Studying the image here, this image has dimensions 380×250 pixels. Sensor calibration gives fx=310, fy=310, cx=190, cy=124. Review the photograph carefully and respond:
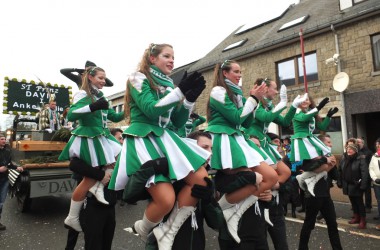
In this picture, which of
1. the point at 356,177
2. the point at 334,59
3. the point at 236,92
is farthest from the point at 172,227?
the point at 334,59

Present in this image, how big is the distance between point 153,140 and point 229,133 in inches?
34.4

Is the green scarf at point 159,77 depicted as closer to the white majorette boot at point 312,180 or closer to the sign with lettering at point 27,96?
the white majorette boot at point 312,180

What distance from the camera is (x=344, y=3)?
12.8 metres

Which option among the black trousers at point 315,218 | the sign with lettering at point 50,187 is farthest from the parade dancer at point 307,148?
the sign with lettering at point 50,187

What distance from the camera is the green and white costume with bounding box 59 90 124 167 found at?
311 centimetres

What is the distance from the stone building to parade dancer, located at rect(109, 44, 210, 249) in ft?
33.4

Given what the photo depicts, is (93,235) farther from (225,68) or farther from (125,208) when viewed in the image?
(125,208)

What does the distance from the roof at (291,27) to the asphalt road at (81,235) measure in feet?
26.0

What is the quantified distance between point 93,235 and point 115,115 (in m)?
1.50

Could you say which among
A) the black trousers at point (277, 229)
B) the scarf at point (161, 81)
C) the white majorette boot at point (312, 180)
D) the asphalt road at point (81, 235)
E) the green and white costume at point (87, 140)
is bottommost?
the asphalt road at point (81, 235)

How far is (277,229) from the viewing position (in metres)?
3.28

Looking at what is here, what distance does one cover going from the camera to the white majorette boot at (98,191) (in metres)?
2.97

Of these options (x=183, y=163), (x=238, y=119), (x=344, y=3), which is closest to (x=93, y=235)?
(x=183, y=163)

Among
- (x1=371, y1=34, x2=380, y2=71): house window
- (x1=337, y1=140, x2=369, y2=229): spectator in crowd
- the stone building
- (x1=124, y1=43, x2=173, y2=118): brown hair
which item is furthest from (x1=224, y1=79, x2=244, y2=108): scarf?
(x1=371, y1=34, x2=380, y2=71): house window
